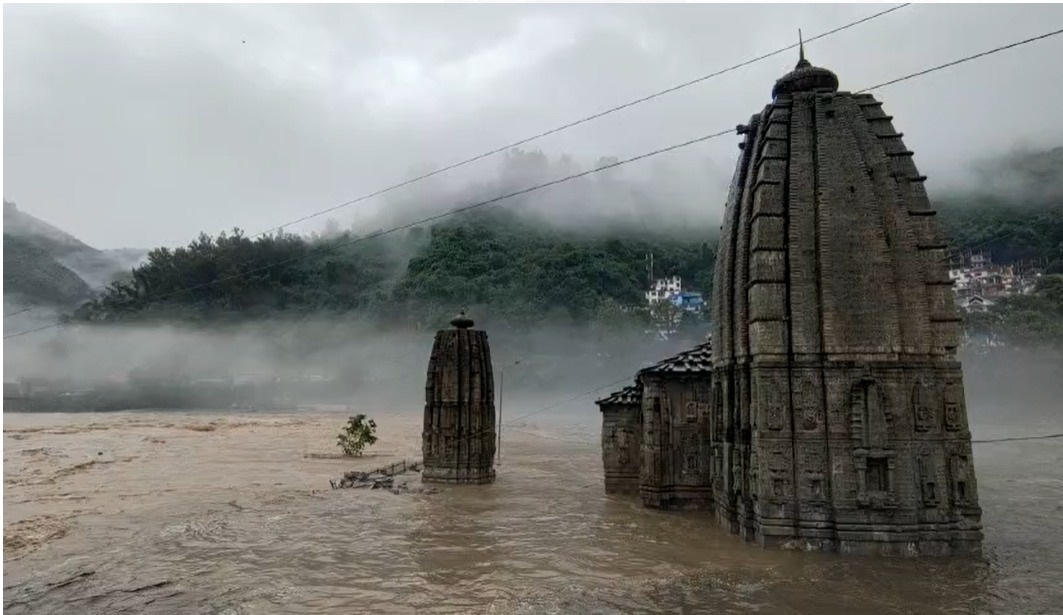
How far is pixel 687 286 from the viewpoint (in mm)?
122375

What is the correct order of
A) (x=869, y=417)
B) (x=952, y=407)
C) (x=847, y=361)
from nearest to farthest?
1. (x=869, y=417)
2. (x=952, y=407)
3. (x=847, y=361)

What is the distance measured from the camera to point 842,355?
14812mm

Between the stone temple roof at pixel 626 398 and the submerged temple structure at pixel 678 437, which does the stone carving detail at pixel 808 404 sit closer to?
the submerged temple structure at pixel 678 437

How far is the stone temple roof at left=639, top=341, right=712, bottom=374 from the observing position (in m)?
19.3

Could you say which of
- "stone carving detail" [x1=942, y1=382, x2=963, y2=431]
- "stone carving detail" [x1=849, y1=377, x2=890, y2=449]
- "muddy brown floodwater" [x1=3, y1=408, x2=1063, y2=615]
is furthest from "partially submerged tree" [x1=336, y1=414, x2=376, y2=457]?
"stone carving detail" [x1=942, y1=382, x2=963, y2=431]

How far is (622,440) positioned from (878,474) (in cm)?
920

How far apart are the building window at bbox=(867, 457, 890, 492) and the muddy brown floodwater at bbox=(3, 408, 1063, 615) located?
1.53 meters

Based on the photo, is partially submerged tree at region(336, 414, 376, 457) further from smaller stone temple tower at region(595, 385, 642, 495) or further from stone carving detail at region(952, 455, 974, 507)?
stone carving detail at region(952, 455, 974, 507)

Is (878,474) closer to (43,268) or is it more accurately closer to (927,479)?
(927,479)

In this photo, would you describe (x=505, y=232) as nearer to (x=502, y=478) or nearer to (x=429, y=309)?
(x=429, y=309)

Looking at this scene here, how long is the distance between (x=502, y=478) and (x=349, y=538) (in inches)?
485

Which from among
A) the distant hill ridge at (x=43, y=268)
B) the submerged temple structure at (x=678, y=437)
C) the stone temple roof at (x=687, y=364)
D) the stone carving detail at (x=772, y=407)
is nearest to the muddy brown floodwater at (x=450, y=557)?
the submerged temple structure at (x=678, y=437)

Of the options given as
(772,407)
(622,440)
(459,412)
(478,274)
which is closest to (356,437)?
(459,412)

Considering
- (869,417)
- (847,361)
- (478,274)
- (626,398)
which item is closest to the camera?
(869,417)
